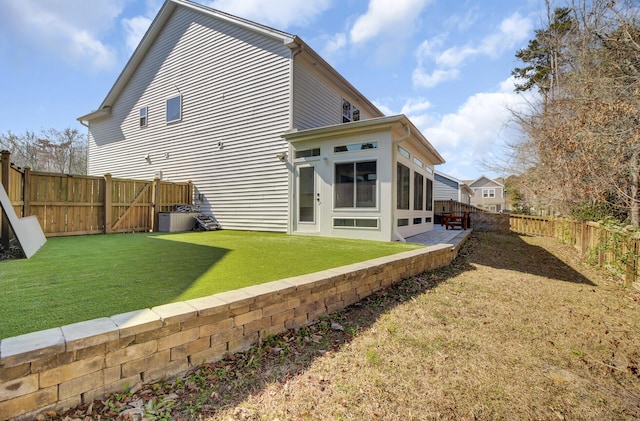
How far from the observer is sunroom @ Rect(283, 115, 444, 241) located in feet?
23.4

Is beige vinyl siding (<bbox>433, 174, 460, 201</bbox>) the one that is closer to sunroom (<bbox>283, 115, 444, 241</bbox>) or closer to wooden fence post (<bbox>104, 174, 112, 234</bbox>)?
sunroom (<bbox>283, 115, 444, 241</bbox>)

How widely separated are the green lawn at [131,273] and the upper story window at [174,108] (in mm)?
7053

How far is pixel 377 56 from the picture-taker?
41.0 ft

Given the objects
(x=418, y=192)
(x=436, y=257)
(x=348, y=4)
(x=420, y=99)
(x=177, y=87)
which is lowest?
(x=436, y=257)

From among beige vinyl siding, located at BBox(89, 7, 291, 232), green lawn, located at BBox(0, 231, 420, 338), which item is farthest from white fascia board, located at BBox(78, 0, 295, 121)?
green lawn, located at BBox(0, 231, 420, 338)

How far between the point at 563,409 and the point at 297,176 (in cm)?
729

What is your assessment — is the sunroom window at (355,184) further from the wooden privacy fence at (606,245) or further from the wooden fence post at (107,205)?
the wooden fence post at (107,205)

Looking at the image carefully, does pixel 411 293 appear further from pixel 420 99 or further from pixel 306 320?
pixel 420 99

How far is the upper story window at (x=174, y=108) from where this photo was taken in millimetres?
11516

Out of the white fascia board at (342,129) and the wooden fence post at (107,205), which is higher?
the white fascia board at (342,129)

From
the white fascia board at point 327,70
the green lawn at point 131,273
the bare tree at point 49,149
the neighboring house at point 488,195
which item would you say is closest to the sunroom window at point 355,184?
the green lawn at point 131,273

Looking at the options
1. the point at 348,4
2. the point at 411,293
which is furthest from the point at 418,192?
the point at 348,4

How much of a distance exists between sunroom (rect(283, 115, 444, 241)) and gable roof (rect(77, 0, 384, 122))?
2.72 m

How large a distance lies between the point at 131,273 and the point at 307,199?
520 centimetres
